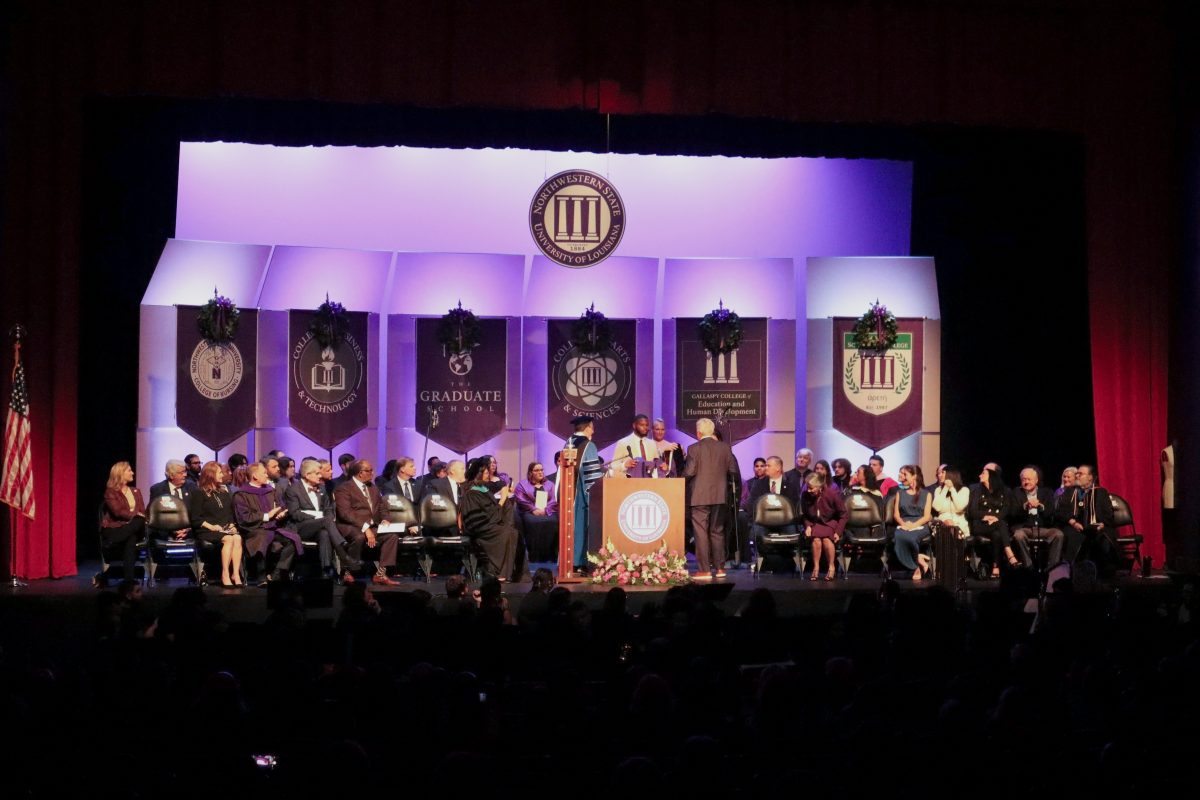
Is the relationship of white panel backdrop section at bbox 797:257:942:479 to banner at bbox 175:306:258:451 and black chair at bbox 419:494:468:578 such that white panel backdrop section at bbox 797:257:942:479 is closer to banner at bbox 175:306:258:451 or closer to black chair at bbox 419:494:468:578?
black chair at bbox 419:494:468:578

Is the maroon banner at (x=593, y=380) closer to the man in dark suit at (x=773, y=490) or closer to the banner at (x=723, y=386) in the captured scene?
the banner at (x=723, y=386)

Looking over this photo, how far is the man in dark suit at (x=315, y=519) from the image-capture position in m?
13.2

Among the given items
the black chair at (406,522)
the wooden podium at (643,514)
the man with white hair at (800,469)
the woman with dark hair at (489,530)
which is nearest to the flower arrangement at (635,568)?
the wooden podium at (643,514)

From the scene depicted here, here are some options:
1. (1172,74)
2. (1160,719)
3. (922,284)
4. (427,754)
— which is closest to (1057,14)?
(1172,74)

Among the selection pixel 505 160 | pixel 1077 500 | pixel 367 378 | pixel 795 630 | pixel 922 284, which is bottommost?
pixel 795 630

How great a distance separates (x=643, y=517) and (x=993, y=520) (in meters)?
3.65

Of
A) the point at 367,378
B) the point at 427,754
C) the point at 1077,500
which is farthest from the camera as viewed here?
the point at 367,378

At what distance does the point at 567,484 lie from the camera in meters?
12.4

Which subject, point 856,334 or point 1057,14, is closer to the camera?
point 1057,14

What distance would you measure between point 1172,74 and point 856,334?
411cm

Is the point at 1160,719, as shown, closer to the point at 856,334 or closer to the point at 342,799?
the point at 342,799

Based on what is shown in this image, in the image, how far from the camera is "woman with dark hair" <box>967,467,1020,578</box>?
44.9ft

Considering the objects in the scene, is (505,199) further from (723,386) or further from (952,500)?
(952,500)

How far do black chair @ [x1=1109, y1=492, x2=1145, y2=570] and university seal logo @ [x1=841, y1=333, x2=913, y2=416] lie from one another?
2701 millimetres
